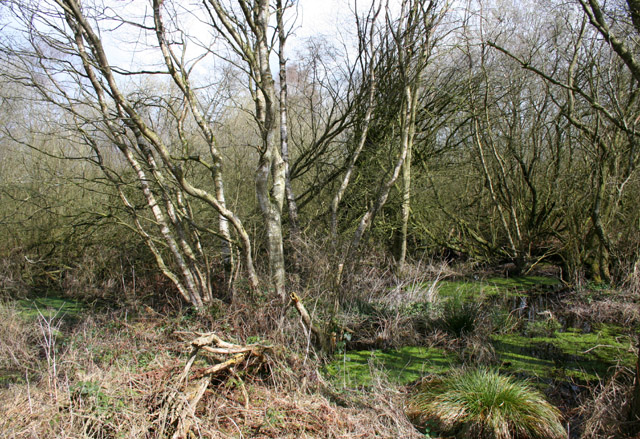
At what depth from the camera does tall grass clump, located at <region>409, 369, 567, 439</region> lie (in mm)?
3615

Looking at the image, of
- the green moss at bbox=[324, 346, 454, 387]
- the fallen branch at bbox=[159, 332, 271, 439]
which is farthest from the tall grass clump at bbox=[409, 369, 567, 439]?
the fallen branch at bbox=[159, 332, 271, 439]

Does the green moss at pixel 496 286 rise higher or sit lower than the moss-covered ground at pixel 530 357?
higher

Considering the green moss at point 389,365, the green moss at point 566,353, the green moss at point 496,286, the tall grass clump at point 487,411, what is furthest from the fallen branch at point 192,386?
the green moss at point 496,286

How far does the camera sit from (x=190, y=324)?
5.75 m

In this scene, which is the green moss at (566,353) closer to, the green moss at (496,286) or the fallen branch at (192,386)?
the green moss at (496,286)

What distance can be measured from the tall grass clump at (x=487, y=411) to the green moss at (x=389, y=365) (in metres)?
0.61

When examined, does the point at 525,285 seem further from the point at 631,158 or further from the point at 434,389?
the point at 434,389

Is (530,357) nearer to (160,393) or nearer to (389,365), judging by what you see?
(389,365)

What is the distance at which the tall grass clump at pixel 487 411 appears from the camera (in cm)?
362

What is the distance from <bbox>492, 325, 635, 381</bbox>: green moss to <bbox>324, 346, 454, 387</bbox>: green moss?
0.73 metres

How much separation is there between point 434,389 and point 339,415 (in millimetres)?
998

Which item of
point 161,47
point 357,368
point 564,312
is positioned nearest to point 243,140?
point 161,47

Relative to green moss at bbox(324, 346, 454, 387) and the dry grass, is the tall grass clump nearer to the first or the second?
the dry grass

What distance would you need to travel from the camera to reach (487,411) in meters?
3.75
